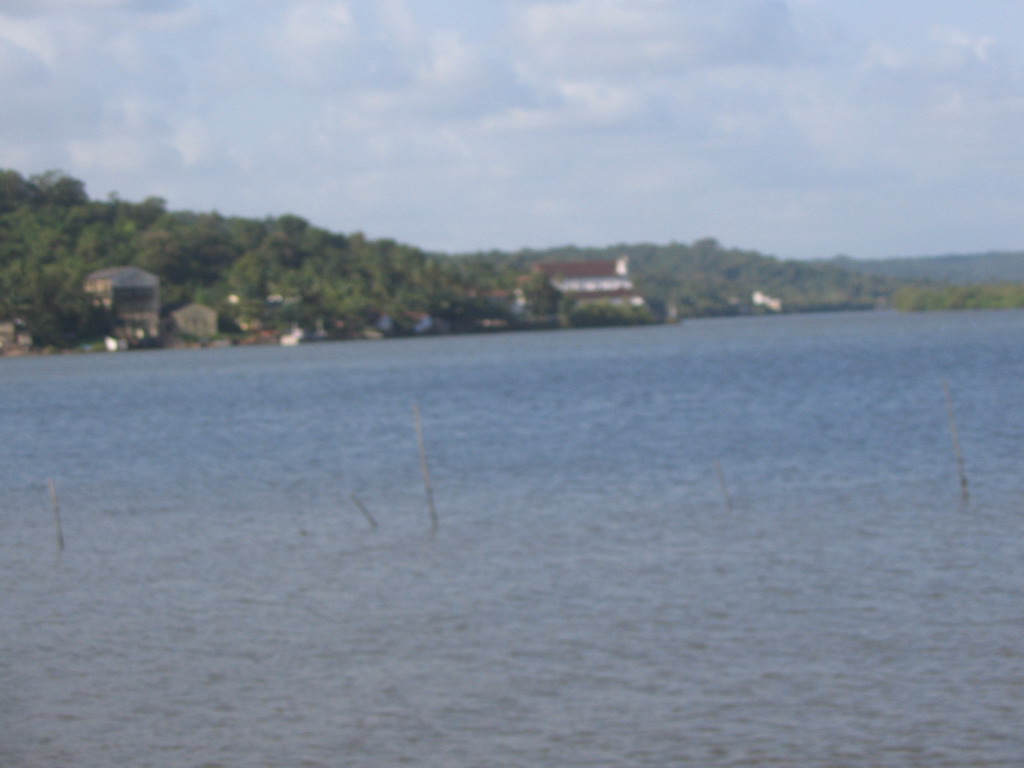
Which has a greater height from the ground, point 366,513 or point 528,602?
point 366,513

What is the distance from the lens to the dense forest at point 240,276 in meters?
134

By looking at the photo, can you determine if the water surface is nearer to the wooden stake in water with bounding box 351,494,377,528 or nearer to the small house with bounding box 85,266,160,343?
the wooden stake in water with bounding box 351,494,377,528

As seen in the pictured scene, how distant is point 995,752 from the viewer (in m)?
10.7


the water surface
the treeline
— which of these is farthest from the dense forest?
the water surface

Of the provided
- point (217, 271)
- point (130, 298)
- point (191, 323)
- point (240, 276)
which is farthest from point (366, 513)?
point (217, 271)

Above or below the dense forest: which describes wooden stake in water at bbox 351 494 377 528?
below

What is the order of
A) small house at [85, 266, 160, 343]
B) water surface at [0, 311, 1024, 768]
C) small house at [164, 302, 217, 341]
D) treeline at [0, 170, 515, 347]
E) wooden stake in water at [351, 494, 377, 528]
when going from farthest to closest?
small house at [164, 302, 217, 341] → small house at [85, 266, 160, 343] → treeline at [0, 170, 515, 347] → wooden stake in water at [351, 494, 377, 528] → water surface at [0, 311, 1024, 768]

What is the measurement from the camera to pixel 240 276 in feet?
496

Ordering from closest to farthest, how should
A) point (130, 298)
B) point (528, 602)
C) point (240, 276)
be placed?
point (528, 602) < point (130, 298) < point (240, 276)

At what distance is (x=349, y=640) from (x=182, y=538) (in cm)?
858

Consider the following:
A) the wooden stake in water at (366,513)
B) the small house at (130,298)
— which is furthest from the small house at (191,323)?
the wooden stake in water at (366,513)

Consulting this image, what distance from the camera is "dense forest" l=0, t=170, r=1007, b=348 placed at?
440 ft

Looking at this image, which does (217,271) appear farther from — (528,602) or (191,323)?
(528,602)

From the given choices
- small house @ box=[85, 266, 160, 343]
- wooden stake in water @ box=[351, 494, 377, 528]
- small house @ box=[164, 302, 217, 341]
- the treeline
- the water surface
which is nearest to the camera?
the water surface
